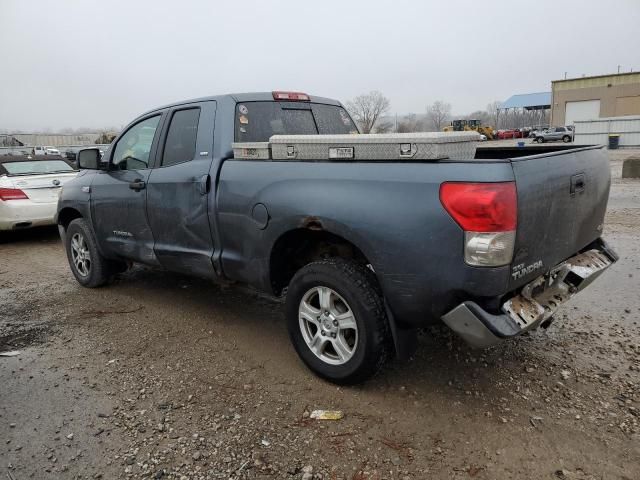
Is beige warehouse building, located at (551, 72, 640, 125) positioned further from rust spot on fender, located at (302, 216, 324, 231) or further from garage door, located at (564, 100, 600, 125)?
rust spot on fender, located at (302, 216, 324, 231)

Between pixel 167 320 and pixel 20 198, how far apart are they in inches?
203

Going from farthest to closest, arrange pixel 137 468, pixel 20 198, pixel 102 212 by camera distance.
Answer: pixel 20 198, pixel 102 212, pixel 137 468

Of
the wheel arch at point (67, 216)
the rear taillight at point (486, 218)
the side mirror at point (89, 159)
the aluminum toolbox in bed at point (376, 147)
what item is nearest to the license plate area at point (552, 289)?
the rear taillight at point (486, 218)

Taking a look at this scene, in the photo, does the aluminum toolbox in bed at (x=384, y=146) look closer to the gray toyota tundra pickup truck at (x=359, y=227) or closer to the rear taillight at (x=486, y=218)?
the gray toyota tundra pickup truck at (x=359, y=227)

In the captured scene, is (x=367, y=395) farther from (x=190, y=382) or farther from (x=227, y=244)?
(x=227, y=244)

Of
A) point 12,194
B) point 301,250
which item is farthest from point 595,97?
point 301,250

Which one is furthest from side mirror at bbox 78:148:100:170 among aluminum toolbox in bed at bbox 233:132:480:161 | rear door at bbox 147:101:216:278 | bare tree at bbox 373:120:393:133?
bare tree at bbox 373:120:393:133

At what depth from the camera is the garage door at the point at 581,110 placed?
51.4m

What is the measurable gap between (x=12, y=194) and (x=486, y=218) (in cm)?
813

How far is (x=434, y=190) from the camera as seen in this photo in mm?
2631

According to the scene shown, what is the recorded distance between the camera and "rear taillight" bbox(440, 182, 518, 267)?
8.16ft

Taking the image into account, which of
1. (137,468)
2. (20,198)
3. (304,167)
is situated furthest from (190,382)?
(20,198)

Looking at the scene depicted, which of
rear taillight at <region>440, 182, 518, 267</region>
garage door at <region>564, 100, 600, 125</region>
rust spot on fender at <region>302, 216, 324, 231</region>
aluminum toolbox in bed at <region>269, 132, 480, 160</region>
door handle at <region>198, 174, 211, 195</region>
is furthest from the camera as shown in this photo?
garage door at <region>564, 100, 600, 125</region>

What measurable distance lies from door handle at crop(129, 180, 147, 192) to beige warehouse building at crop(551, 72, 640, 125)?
2004 inches
